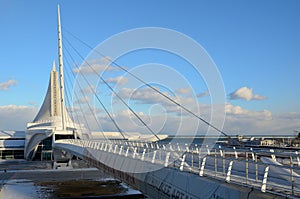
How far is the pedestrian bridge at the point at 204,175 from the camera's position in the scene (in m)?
7.21

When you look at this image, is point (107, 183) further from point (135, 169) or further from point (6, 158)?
point (6, 158)

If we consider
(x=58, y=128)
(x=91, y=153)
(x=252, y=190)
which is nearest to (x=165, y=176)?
(x=252, y=190)

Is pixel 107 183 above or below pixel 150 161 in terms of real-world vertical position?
below

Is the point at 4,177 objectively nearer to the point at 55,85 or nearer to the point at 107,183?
the point at 107,183

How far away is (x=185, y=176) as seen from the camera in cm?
999

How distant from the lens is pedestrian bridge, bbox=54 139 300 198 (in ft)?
23.7

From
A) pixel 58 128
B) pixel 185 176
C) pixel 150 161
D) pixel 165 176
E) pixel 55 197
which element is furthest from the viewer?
pixel 58 128

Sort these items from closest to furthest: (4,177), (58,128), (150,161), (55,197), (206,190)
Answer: (206,190) → (150,161) → (55,197) → (4,177) → (58,128)

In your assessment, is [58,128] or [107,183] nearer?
[107,183]

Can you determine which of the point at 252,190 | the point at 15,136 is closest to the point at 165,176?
the point at 252,190

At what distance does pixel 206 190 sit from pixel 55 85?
240ft

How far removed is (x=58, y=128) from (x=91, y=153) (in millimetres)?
38406

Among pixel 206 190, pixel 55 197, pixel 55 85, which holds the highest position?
pixel 55 85

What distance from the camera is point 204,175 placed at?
31.9 feet
